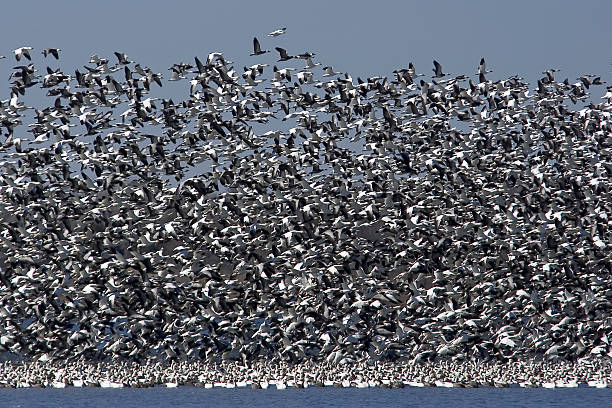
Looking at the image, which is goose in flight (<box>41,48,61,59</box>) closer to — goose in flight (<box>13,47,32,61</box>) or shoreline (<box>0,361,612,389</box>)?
goose in flight (<box>13,47,32,61</box>)

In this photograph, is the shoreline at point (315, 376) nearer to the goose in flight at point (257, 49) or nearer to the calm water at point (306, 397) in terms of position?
the calm water at point (306, 397)

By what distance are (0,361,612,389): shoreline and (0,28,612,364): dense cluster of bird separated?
310 cm

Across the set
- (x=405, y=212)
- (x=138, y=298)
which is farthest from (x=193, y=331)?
(x=405, y=212)

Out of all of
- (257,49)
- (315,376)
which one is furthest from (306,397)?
(257,49)

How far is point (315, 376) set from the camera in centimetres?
8938

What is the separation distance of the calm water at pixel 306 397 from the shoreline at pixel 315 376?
54 centimetres

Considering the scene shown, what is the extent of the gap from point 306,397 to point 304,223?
63.6 ft

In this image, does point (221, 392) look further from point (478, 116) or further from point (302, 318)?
point (478, 116)

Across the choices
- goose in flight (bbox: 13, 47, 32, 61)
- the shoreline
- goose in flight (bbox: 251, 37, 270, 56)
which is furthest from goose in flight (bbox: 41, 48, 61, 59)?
the shoreline

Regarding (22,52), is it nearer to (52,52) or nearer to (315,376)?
(52,52)

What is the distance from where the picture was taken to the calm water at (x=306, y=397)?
263ft

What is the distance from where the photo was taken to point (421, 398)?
276 ft

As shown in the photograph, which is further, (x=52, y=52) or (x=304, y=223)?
(x=304, y=223)

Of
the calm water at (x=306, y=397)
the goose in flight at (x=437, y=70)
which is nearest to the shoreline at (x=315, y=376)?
the calm water at (x=306, y=397)
